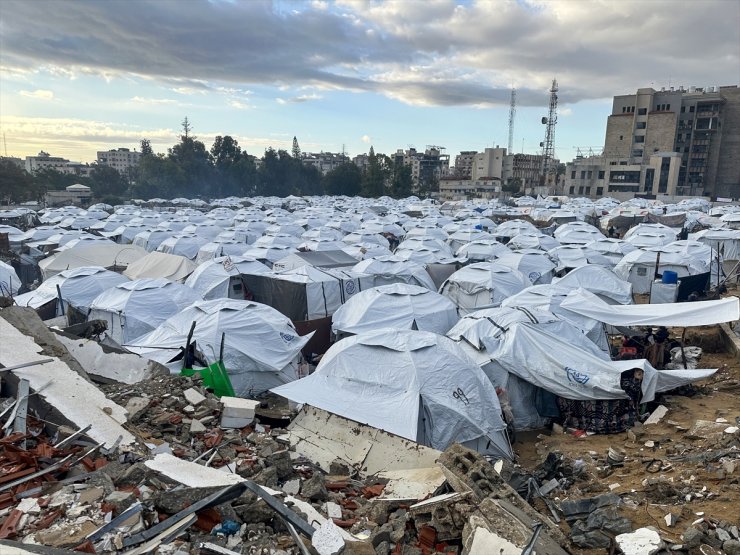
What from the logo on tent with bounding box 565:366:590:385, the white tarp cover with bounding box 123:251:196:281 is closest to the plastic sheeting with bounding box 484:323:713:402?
the logo on tent with bounding box 565:366:590:385

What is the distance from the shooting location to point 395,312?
1633 cm

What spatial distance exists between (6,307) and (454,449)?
27.5 ft

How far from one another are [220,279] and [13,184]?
181 feet

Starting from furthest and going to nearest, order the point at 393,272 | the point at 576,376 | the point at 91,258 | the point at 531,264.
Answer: the point at 91,258 < the point at 531,264 < the point at 393,272 < the point at 576,376

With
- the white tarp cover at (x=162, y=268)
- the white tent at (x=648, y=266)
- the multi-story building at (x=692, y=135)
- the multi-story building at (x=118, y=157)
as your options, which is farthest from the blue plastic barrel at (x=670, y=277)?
the multi-story building at (x=118, y=157)

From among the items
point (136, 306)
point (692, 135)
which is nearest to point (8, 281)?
point (136, 306)

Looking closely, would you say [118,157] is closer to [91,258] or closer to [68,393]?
[91,258]

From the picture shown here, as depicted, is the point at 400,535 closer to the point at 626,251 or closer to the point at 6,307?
the point at 6,307

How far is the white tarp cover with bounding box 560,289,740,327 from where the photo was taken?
1129 cm

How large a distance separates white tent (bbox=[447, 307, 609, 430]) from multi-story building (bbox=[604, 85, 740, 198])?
80653 millimetres

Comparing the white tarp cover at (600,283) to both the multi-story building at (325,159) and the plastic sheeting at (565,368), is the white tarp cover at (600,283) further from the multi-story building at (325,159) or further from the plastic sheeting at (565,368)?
the multi-story building at (325,159)

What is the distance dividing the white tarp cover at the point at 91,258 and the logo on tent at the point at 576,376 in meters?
21.7

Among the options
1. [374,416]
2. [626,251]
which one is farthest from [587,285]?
[374,416]

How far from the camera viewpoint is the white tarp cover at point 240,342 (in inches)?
510
